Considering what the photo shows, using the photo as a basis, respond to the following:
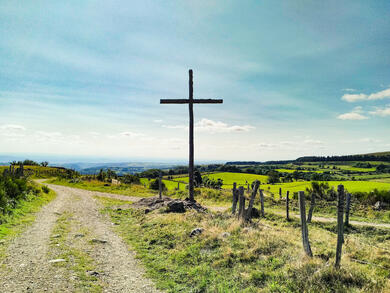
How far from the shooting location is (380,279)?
5.88 meters

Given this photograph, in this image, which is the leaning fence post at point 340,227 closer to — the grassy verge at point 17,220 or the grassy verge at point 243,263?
the grassy verge at point 243,263

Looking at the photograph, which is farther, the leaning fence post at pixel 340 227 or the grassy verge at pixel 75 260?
the leaning fence post at pixel 340 227

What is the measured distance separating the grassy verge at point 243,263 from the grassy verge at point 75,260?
1793mm

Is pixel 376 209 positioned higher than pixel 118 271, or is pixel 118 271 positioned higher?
pixel 118 271

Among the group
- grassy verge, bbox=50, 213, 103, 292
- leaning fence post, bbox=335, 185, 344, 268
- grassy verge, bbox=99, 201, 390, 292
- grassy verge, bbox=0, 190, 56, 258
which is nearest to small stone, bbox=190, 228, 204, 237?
grassy verge, bbox=99, 201, 390, 292

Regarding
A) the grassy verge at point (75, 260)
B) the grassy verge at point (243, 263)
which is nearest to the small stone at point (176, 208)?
the grassy verge at point (243, 263)

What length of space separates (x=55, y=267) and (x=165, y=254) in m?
3.82

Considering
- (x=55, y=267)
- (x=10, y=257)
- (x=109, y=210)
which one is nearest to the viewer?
(x=55, y=267)

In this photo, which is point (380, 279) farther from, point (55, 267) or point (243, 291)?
point (55, 267)

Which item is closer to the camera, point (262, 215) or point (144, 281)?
point (144, 281)

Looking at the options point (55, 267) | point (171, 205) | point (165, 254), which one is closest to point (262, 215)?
point (171, 205)

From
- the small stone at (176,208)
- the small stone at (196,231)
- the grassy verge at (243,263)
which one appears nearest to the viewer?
the grassy verge at (243,263)

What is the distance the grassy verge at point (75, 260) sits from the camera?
6.31 metres

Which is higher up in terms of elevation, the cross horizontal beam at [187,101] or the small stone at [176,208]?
the cross horizontal beam at [187,101]
